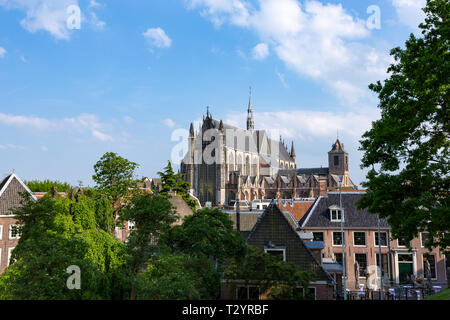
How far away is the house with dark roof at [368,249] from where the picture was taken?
117 ft

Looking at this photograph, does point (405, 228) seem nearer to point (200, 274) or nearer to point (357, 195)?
point (200, 274)

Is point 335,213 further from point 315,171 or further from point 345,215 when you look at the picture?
point 315,171

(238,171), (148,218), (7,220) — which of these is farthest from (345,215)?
(238,171)

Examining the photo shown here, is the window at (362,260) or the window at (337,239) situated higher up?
the window at (337,239)

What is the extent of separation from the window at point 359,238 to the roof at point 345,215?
89cm

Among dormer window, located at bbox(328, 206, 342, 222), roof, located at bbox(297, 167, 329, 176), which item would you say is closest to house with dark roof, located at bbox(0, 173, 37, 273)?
dormer window, located at bbox(328, 206, 342, 222)

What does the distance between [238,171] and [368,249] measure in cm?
9915

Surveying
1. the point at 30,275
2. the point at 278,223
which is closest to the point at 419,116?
the point at 278,223

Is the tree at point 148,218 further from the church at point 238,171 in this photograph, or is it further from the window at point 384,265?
the church at point 238,171

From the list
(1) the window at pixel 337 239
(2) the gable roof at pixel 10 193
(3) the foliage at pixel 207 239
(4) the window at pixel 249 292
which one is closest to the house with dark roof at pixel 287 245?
(3) the foliage at pixel 207 239

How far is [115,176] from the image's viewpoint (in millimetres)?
52844

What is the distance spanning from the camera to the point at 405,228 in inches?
675

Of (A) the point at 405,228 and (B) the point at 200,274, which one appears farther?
(B) the point at 200,274
